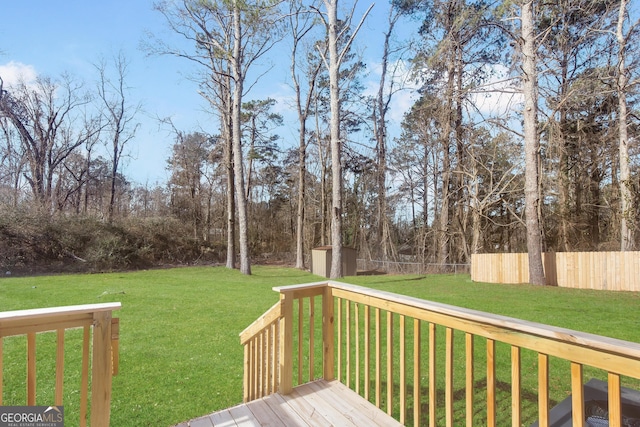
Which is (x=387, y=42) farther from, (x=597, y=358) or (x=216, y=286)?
(x=597, y=358)

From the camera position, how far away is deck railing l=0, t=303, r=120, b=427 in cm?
162

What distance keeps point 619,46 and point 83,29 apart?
15.7 m

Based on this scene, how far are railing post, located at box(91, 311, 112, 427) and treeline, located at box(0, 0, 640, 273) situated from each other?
406 inches

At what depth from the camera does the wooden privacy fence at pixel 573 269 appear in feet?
27.7

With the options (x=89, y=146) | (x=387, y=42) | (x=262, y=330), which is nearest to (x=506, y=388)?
(x=262, y=330)

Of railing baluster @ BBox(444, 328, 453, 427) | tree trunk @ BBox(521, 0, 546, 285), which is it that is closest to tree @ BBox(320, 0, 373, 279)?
tree trunk @ BBox(521, 0, 546, 285)

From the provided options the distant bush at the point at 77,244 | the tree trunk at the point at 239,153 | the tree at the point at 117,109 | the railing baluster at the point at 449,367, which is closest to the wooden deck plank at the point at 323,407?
the railing baluster at the point at 449,367

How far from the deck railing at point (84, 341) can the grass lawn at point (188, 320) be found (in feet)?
4.47

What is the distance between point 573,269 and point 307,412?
32.3 ft

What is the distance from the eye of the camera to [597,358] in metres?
1.21

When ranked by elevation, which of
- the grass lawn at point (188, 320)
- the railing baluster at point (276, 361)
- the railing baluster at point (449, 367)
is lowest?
the grass lawn at point (188, 320)

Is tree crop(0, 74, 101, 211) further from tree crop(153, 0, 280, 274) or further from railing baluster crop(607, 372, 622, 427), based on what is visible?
railing baluster crop(607, 372, 622, 427)

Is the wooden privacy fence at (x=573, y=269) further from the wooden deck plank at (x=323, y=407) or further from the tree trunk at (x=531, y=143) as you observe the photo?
the wooden deck plank at (x=323, y=407)

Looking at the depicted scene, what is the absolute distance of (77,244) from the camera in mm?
13703
